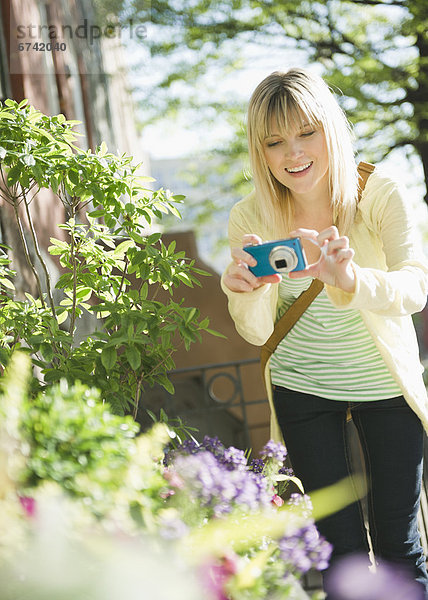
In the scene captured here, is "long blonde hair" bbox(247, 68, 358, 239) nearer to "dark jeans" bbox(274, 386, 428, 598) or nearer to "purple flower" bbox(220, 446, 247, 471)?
"dark jeans" bbox(274, 386, 428, 598)

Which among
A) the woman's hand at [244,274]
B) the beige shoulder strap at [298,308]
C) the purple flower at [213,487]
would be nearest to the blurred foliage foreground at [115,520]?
the purple flower at [213,487]

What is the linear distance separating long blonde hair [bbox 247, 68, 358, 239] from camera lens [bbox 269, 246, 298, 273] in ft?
1.30

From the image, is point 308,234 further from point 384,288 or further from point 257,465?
point 257,465

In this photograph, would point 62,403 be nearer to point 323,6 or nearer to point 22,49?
point 22,49

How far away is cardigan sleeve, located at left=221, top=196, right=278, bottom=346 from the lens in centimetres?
223

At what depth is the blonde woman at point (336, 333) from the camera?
2.22 m

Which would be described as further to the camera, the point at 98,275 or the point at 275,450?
the point at 98,275

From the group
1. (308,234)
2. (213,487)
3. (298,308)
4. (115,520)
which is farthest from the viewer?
(298,308)

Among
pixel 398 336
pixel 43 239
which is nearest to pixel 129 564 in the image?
pixel 398 336

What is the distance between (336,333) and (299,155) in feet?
2.02

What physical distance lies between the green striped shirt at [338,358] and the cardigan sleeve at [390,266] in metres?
0.23

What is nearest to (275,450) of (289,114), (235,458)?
(235,458)

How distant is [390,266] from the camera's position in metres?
2.15

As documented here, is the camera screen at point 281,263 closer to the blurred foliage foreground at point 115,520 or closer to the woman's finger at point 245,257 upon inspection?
the woman's finger at point 245,257
